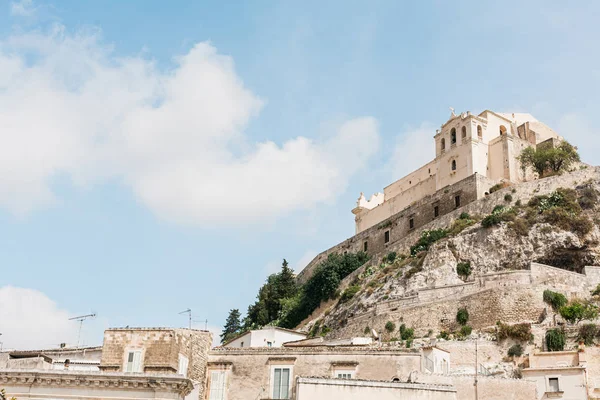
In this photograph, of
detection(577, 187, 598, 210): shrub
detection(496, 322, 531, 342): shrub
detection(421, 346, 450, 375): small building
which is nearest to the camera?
detection(421, 346, 450, 375): small building

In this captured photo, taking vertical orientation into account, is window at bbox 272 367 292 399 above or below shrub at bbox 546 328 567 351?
below

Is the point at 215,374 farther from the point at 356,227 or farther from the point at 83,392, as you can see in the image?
the point at 356,227

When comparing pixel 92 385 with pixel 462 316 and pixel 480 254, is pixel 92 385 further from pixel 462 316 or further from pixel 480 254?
pixel 480 254

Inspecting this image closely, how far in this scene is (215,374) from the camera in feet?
108

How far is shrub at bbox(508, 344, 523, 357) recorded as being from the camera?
45062 mm

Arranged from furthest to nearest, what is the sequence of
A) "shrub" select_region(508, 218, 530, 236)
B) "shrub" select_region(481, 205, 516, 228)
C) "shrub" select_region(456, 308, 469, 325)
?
1. "shrub" select_region(481, 205, 516, 228)
2. "shrub" select_region(508, 218, 530, 236)
3. "shrub" select_region(456, 308, 469, 325)

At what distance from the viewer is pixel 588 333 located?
4431 centimetres

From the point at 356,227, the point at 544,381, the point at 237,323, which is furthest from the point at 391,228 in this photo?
the point at 544,381

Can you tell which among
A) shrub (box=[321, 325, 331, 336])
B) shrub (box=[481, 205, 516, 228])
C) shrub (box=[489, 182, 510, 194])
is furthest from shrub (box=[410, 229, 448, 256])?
shrub (box=[321, 325, 331, 336])

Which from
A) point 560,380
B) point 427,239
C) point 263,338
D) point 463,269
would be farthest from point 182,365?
point 427,239

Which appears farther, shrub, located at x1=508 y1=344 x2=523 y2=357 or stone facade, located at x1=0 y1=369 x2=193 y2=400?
shrub, located at x1=508 y1=344 x2=523 y2=357

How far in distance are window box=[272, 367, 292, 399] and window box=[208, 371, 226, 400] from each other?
7.05 feet

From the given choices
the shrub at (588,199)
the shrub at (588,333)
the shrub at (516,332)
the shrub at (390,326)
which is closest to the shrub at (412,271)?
the shrub at (390,326)

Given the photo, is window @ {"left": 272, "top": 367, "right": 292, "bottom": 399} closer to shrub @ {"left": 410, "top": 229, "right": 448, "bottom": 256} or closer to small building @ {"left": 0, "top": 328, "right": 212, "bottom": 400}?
small building @ {"left": 0, "top": 328, "right": 212, "bottom": 400}
